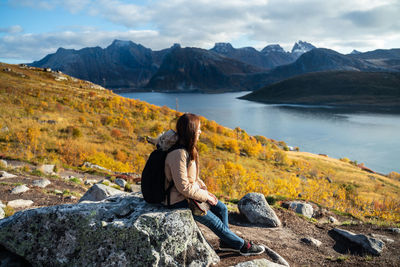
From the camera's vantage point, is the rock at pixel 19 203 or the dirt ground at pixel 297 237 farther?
the rock at pixel 19 203

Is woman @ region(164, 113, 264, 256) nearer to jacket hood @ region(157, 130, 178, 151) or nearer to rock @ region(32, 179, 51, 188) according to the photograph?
jacket hood @ region(157, 130, 178, 151)

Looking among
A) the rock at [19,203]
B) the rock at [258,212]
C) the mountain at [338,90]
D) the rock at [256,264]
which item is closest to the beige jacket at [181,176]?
the rock at [256,264]

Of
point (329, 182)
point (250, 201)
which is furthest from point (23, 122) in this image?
point (329, 182)

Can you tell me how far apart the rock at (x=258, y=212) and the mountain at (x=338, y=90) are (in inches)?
4535

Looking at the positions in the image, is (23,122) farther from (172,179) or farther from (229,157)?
(172,179)

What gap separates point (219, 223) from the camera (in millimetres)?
4375

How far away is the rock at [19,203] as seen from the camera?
672 cm

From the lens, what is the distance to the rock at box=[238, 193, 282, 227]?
704 cm

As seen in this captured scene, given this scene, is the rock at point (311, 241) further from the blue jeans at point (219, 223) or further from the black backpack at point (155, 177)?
the black backpack at point (155, 177)

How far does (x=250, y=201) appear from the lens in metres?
7.43

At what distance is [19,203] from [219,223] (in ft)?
18.9

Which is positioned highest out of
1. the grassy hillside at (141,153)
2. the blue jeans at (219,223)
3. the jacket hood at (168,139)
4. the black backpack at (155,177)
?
the jacket hood at (168,139)

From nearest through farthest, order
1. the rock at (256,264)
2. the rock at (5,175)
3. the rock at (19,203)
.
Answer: the rock at (256,264)
the rock at (19,203)
the rock at (5,175)

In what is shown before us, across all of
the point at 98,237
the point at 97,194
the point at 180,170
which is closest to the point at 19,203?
the point at 97,194
